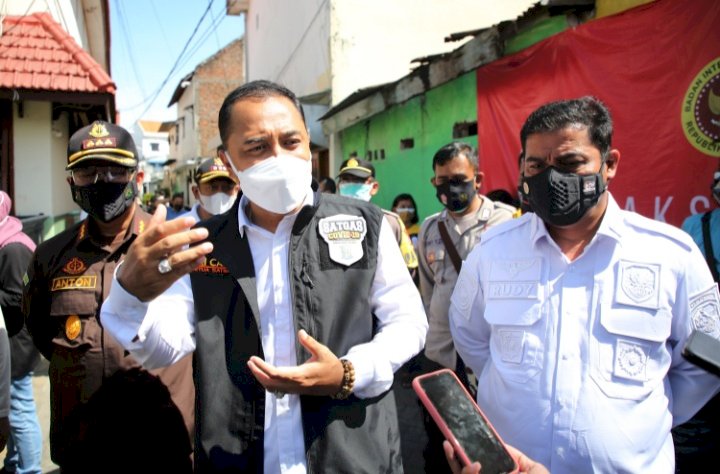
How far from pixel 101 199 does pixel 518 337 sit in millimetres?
1878

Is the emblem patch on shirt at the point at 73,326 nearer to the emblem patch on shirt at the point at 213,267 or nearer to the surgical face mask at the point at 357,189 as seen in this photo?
the emblem patch on shirt at the point at 213,267

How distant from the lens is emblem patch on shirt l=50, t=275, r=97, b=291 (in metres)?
2.24

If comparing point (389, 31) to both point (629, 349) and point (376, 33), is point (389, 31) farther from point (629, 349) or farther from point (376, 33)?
point (629, 349)

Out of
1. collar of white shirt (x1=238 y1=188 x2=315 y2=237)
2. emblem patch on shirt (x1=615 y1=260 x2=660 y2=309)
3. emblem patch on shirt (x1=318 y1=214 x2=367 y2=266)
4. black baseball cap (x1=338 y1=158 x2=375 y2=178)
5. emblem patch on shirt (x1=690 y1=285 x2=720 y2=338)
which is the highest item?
black baseball cap (x1=338 y1=158 x2=375 y2=178)

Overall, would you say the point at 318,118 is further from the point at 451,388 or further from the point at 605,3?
the point at 451,388

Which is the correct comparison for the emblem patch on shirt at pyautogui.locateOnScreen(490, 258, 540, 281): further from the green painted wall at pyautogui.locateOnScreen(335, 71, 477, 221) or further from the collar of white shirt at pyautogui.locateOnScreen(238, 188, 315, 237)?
the green painted wall at pyautogui.locateOnScreen(335, 71, 477, 221)

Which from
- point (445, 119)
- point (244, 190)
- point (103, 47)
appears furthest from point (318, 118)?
point (244, 190)

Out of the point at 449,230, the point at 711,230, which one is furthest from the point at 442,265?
the point at 711,230

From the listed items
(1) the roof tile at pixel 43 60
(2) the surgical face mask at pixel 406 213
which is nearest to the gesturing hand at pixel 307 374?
(2) the surgical face mask at pixel 406 213

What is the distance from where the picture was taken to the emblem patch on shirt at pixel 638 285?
1.67m

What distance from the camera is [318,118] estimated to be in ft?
40.8

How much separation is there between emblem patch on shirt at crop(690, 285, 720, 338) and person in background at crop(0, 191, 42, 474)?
3.34 meters

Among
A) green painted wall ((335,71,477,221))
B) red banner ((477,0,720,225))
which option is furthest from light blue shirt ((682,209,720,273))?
green painted wall ((335,71,477,221))

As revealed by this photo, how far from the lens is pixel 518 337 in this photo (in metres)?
1.79
